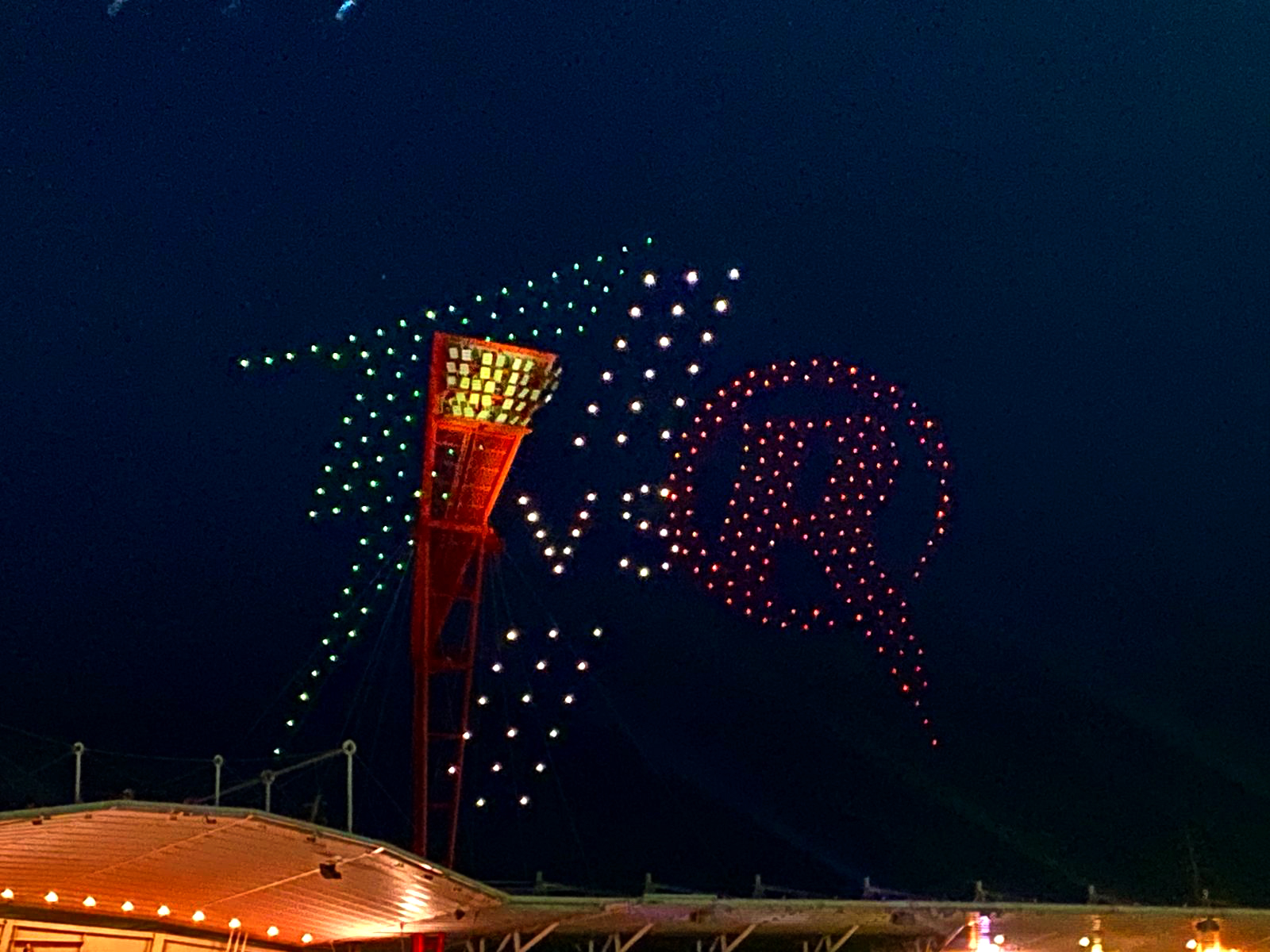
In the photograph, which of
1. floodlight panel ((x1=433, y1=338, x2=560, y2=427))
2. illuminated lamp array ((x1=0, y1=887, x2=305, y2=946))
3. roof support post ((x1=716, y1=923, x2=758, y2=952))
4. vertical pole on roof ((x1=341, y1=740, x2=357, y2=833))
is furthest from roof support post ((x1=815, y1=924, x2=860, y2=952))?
floodlight panel ((x1=433, y1=338, x2=560, y2=427))

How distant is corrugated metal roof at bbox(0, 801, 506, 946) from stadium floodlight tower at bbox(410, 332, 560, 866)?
13.2 feet

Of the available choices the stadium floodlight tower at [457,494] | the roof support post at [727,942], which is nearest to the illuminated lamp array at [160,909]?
the stadium floodlight tower at [457,494]

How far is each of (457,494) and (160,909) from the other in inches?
315

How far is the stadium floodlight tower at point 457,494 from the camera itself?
26.0 metres

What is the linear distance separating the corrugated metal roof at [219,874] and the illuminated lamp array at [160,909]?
4 cm

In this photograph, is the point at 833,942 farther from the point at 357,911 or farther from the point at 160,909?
the point at 160,909

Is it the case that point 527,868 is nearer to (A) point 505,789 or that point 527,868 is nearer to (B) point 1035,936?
(A) point 505,789

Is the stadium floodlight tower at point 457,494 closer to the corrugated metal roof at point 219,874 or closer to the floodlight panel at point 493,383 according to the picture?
the floodlight panel at point 493,383

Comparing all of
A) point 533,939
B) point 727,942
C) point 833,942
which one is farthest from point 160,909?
point 833,942

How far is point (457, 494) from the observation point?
91.4 feet

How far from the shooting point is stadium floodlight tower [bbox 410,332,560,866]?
1024 inches

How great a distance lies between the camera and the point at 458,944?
27.6 m

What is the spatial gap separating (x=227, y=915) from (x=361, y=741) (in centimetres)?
3728

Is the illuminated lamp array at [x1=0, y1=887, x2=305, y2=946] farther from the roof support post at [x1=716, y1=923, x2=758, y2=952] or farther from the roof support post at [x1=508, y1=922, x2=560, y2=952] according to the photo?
the roof support post at [x1=716, y1=923, x2=758, y2=952]
